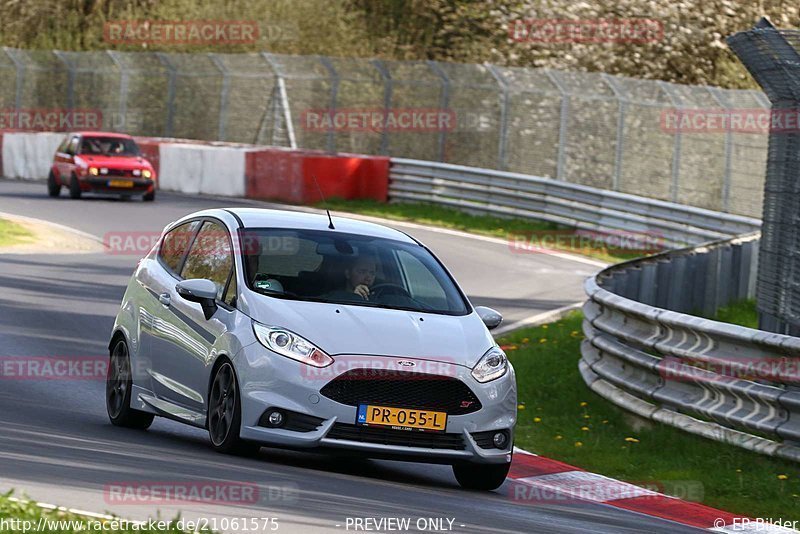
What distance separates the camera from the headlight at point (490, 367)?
31.2ft

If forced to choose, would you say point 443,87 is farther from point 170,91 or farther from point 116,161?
point 170,91

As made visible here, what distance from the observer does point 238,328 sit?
31.4 ft

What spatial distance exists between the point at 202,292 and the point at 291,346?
0.87 m

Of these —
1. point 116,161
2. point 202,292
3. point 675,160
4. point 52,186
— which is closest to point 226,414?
point 202,292

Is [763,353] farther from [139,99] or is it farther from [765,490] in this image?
[139,99]

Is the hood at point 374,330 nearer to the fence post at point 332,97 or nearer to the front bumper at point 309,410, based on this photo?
the front bumper at point 309,410

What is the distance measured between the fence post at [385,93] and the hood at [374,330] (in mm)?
25342

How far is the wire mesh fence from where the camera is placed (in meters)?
29.6

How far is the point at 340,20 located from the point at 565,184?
2303cm

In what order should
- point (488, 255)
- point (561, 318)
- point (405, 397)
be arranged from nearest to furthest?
point (405, 397) < point (561, 318) < point (488, 255)

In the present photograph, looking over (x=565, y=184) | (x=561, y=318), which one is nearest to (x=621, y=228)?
(x=565, y=184)

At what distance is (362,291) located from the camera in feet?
Answer: 33.2

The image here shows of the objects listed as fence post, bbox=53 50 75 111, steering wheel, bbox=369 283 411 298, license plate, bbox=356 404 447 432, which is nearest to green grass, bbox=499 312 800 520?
license plate, bbox=356 404 447 432

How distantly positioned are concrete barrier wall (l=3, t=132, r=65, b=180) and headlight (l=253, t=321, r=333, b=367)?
3137 cm
